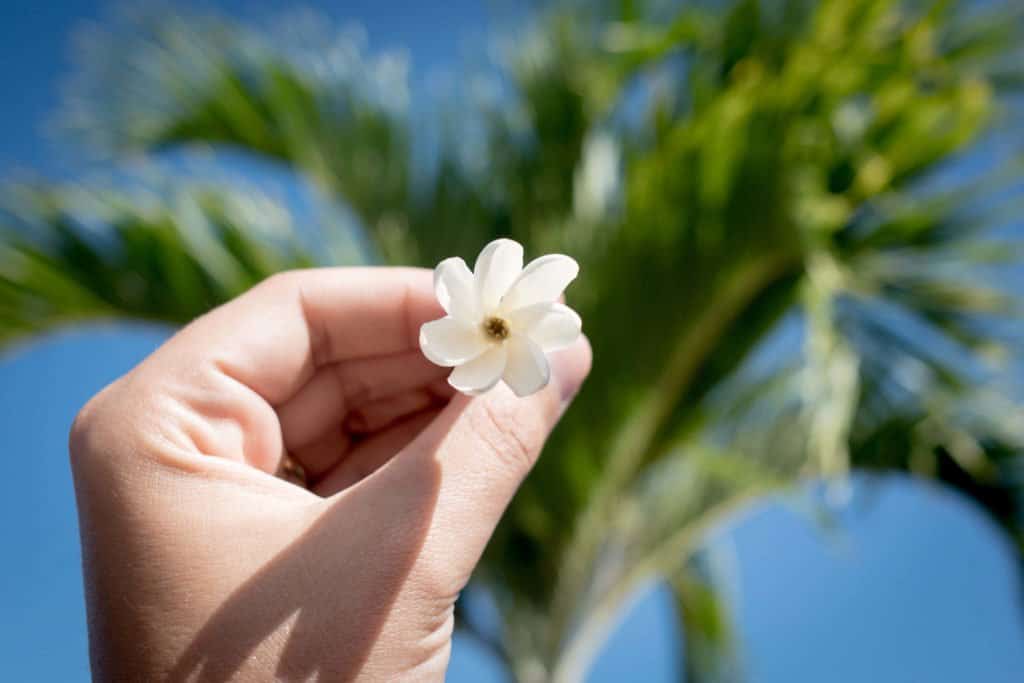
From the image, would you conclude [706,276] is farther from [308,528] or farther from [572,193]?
[308,528]

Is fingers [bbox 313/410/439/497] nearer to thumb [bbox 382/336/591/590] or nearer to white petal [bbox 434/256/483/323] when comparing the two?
thumb [bbox 382/336/591/590]

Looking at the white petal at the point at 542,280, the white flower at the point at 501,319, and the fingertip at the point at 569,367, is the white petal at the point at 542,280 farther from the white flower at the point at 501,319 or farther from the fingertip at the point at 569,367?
the fingertip at the point at 569,367

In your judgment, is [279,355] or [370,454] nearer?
[279,355]

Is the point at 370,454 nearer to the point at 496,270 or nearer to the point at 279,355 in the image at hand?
the point at 279,355

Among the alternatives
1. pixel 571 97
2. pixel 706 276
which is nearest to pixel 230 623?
pixel 706 276

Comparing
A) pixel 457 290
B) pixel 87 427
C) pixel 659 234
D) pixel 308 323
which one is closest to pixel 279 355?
pixel 308 323

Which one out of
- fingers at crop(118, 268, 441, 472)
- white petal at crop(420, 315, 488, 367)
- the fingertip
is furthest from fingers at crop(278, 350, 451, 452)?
white petal at crop(420, 315, 488, 367)

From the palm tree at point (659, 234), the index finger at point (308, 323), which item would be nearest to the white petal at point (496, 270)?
the index finger at point (308, 323)
